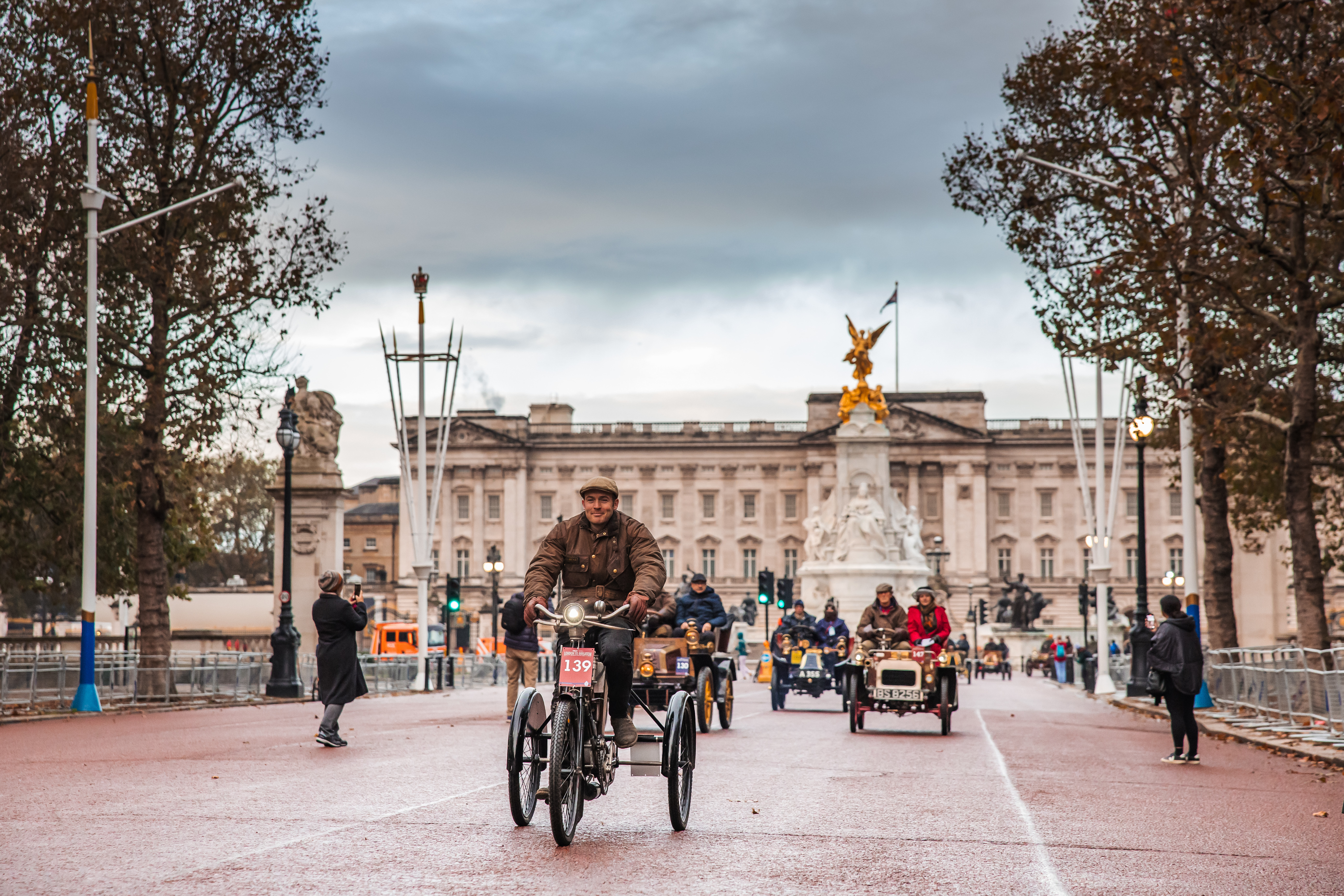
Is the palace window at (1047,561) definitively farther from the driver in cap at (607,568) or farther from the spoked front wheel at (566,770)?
the spoked front wheel at (566,770)

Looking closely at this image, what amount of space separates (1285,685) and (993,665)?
1693 inches

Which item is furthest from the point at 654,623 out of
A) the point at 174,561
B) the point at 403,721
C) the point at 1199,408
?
the point at 174,561

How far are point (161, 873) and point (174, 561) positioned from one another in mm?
31970

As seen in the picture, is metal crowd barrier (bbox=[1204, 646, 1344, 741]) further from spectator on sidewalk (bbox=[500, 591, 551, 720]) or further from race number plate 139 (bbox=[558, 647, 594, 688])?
race number plate 139 (bbox=[558, 647, 594, 688])

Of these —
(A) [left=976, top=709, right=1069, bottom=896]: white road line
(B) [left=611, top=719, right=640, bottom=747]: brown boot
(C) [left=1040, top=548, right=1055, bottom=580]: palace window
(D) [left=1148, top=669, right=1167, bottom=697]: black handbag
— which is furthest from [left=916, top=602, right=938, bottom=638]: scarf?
(C) [left=1040, top=548, right=1055, bottom=580]: palace window

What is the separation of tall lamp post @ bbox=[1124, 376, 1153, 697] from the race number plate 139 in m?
22.1

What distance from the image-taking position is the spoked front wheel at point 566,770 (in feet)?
26.3

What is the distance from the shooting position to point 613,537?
8.98 meters

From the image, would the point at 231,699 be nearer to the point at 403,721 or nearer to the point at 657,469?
the point at 403,721

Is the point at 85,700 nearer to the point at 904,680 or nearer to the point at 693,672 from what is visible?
the point at 693,672

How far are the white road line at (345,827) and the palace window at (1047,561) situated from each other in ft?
384

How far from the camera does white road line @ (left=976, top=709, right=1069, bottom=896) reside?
25.4 ft

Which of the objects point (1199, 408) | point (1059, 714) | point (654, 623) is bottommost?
point (1059, 714)

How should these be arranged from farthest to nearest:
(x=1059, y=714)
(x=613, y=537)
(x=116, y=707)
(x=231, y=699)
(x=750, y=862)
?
(x=231, y=699)
(x=1059, y=714)
(x=116, y=707)
(x=613, y=537)
(x=750, y=862)
